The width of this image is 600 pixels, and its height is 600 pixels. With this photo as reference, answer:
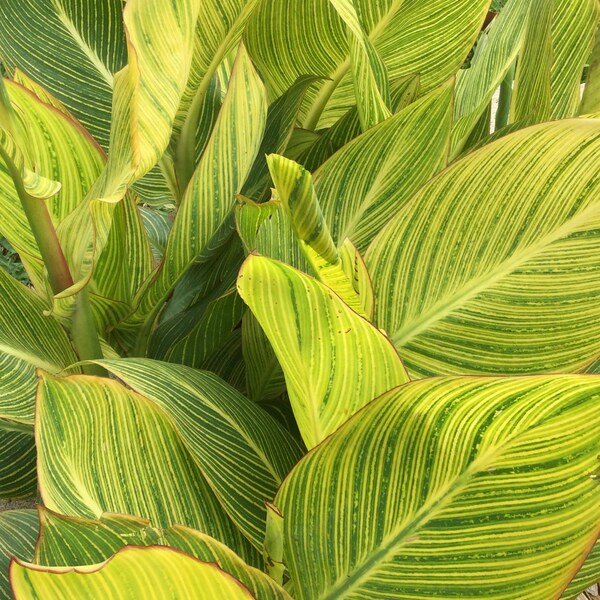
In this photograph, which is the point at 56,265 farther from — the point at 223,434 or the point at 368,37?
the point at 368,37

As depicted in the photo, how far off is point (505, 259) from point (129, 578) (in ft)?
1.06

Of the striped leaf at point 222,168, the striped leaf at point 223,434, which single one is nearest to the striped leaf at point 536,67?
the striped leaf at point 222,168

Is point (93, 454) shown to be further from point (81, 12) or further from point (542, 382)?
point (81, 12)

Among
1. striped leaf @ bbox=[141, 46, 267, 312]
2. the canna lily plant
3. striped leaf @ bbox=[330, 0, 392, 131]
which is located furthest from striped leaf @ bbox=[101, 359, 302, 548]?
striped leaf @ bbox=[330, 0, 392, 131]

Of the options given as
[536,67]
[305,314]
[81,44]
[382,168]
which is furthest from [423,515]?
[81,44]

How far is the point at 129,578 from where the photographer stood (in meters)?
0.34

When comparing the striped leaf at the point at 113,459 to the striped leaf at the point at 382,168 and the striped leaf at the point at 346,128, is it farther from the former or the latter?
the striped leaf at the point at 346,128

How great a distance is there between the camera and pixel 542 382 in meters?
0.38

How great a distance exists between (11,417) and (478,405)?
40 cm

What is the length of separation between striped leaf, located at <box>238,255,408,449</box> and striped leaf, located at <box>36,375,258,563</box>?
0.12 m

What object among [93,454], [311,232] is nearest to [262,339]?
[93,454]

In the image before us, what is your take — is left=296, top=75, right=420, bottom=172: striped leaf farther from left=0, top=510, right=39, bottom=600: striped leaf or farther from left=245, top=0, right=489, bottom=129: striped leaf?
left=0, top=510, right=39, bottom=600: striped leaf

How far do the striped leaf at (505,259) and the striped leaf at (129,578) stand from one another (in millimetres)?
Answer: 258

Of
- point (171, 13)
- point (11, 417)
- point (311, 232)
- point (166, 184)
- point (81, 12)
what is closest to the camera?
point (311, 232)
